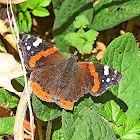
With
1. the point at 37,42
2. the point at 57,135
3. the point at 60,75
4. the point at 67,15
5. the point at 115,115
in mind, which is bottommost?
the point at 57,135

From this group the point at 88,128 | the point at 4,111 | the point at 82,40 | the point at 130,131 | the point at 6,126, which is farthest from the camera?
the point at 82,40

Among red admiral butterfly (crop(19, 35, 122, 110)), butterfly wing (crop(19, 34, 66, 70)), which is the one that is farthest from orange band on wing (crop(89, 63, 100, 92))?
butterfly wing (crop(19, 34, 66, 70))

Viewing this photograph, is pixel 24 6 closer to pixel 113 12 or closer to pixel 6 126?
pixel 113 12

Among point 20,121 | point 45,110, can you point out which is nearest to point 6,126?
point 20,121

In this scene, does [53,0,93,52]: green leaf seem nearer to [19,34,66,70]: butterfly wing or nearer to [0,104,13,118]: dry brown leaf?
[19,34,66,70]: butterfly wing

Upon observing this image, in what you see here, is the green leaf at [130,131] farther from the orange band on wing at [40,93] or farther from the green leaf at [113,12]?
the green leaf at [113,12]

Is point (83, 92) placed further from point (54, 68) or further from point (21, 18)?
point (21, 18)
